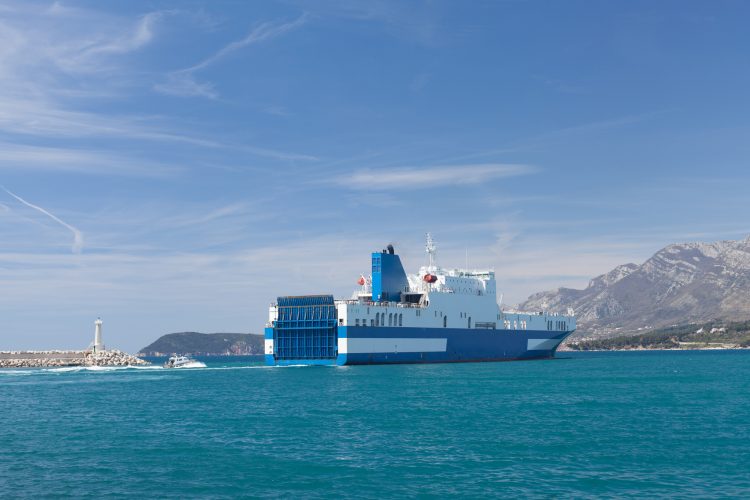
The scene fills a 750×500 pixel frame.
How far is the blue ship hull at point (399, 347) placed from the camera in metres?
89.7

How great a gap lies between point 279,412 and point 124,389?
87.2ft

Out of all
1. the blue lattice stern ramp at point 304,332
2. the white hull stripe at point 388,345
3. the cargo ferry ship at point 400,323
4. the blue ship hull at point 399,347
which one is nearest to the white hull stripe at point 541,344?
the cargo ferry ship at point 400,323

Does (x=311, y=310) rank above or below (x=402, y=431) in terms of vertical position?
above

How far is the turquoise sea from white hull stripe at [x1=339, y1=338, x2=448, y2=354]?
74.6ft

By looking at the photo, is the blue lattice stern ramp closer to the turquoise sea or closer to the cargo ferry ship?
the cargo ferry ship

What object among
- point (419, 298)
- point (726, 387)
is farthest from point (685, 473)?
point (419, 298)

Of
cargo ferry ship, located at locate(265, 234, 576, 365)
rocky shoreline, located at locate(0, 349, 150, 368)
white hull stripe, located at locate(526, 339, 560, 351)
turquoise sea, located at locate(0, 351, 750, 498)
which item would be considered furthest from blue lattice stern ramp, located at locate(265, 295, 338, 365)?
rocky shoreline, located at locate(0, 349, 150, 368)

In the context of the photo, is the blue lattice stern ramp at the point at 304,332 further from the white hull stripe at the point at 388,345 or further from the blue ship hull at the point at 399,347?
the white hull stripe at the point at 388,345

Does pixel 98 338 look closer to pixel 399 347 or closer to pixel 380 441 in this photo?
pixel 399 347

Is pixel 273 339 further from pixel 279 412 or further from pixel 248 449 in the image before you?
pixel 248 449

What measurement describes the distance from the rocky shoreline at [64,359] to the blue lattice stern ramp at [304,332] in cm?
4699

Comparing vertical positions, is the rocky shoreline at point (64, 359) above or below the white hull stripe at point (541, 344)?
below

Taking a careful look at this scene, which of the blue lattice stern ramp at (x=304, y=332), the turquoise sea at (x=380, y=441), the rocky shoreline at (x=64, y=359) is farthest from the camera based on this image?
the rocky shoreline at (x=64, y=359)

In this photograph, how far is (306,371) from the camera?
282 ft
